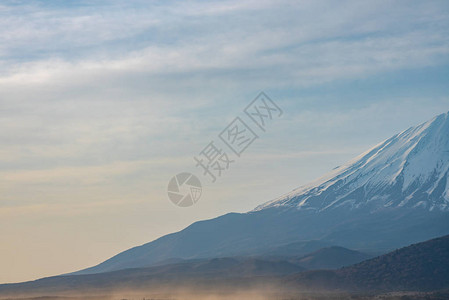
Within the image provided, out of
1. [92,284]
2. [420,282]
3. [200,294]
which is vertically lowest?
[420,282]

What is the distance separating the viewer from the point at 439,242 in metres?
117

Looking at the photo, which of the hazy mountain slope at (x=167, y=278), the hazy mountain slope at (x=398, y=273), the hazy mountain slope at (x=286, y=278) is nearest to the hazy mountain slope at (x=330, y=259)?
the hazy mountain slope at (x=167, y=278)

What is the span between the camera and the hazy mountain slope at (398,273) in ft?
347

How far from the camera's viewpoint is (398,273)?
357 feet

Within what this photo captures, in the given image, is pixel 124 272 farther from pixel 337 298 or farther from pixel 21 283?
pixel 337 298

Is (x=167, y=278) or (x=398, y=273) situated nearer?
(x=398, y=273)

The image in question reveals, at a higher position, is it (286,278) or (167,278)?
(167,278)

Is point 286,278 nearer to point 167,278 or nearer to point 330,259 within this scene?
point 167,278

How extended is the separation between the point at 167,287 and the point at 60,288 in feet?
94.0

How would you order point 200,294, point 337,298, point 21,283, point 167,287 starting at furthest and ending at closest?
point 21,283, point 167,287, point 200,294, point 337,298

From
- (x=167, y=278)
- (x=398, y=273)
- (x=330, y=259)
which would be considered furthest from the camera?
(x=330, y=259)

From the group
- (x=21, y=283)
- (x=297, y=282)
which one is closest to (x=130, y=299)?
(x=297, y=282)

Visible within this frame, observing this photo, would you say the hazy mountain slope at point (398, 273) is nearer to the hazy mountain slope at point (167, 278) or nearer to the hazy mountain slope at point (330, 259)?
the hazy mountain slope at point (167, 278)

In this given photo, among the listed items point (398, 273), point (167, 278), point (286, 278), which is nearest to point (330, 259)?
point (167, 278)
